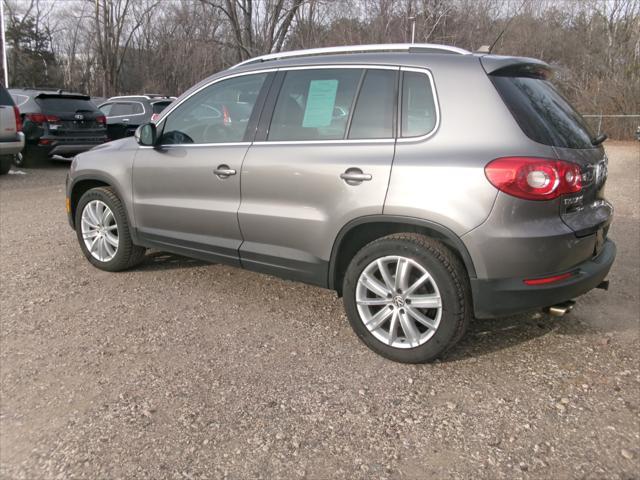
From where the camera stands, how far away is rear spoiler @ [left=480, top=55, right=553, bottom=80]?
3.06 m

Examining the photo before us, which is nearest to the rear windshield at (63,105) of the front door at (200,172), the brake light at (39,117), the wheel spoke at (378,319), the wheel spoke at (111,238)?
the brake light at (39,117)

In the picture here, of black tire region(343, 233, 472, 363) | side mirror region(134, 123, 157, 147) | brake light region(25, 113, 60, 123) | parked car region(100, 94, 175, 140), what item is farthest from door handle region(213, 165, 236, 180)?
parked car region(100, 94, 175, 140)

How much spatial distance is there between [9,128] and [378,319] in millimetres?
9137

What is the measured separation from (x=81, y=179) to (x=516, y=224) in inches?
149

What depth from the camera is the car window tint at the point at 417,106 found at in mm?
3121

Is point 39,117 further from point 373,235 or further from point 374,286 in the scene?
point 374,286

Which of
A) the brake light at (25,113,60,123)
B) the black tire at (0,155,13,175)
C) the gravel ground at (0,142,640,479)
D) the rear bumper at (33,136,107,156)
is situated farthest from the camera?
the rear bumper at (33,136,107,156)

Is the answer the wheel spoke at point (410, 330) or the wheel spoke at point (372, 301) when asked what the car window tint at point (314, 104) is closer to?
the wheel spoke at point (372, 301)

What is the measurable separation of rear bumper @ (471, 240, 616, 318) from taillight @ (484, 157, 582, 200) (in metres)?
0.47

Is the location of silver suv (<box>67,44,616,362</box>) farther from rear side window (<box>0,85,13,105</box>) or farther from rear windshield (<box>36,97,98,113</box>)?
rear windshield (<box>36,97,98,113</box>)

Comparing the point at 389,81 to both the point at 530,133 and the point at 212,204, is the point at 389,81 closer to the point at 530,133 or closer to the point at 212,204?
the point at 530,133

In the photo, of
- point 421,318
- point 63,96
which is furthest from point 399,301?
point 63,96

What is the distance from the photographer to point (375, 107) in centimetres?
331

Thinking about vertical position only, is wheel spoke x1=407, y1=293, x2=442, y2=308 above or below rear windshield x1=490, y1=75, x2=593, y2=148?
below
